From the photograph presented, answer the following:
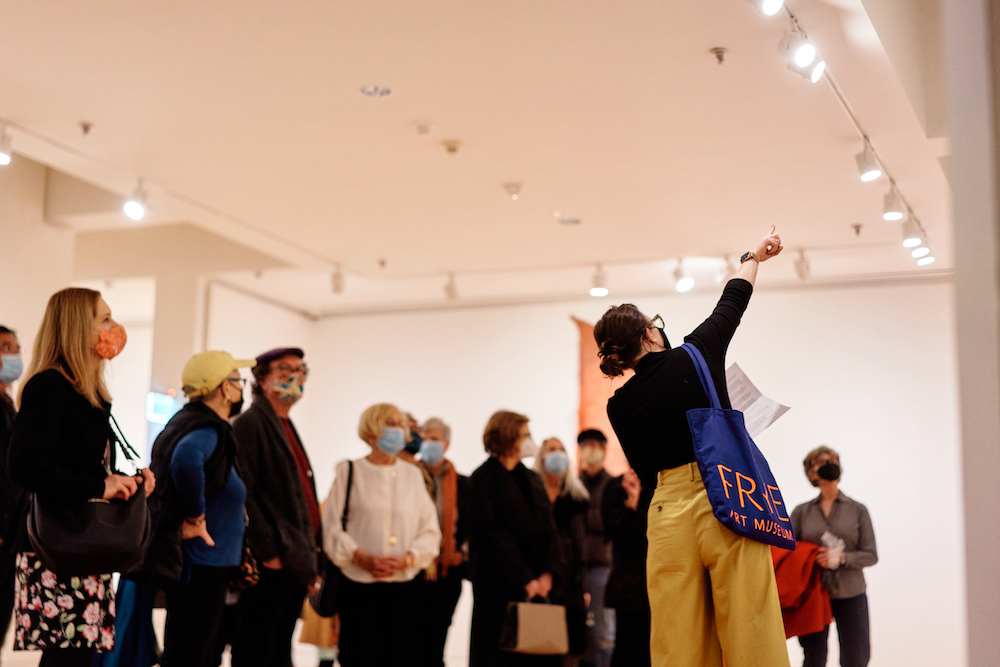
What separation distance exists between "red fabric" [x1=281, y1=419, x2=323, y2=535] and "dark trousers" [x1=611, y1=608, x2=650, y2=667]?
1.57 m

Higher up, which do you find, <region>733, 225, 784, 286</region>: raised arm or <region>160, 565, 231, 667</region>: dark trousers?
<region>733, 225, 784, 286</region>: raised arm

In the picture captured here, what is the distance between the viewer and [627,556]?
4.95 metres

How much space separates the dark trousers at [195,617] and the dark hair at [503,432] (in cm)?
182

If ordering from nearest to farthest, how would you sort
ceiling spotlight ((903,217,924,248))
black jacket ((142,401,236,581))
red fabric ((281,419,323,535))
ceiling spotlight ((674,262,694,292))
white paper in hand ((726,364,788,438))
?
white paper in hand ((726,364,788,438)) < black jacket ((142,401,236,581)) < red fabric ((281,419,323,535)) < ceiling spotlight ((903,217,924,248)) < ceiling spotlight ((674,262,694,292))

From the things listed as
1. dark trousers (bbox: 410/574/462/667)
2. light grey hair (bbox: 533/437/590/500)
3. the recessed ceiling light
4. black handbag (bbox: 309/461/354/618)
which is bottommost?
dark trousers (bbox: 410/574/462/667)

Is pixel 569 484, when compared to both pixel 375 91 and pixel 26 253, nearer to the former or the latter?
pixel 375 91

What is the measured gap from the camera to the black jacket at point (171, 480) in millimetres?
3307

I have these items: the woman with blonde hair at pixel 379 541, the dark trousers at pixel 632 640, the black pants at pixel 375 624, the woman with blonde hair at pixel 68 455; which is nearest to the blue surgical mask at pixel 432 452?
the woman with blonde hair at pixel 379 541

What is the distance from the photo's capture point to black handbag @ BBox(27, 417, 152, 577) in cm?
276

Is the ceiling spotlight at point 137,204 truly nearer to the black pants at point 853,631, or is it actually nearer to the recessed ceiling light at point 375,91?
the recessed ceiling light at point 375,91

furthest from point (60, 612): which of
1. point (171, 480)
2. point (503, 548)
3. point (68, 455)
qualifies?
point (503, 548)

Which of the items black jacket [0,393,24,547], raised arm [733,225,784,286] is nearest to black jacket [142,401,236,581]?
black jacket [0,393,24,547]

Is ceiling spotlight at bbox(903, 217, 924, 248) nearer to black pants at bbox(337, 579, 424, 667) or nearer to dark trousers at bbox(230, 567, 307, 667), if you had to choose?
black pants at bbox(337, 579, 424, 667)

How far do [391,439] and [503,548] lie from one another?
760mm
